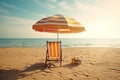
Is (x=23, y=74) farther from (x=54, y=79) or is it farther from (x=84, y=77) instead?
(x=84, y=77)

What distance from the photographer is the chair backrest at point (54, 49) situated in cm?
559

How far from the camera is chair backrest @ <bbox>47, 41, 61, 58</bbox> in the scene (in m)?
5.59

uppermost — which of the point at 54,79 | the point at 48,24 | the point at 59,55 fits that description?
the point at 48,24

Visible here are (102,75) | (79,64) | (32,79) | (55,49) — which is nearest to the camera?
(32,79)

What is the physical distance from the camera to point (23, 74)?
183 inches

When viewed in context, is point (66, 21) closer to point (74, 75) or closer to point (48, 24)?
point (48, 24)

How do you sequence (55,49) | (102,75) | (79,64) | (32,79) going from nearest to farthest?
1. (32,79)
2. (102,75)
3. (55,49)
4. (79,64)

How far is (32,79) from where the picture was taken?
418 cm

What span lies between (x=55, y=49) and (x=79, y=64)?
63.2 inches

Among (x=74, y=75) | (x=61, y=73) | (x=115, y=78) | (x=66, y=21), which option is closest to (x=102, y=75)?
(x=115, y=78)

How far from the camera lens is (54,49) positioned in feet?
18.4

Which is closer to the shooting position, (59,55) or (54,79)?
(54,79)

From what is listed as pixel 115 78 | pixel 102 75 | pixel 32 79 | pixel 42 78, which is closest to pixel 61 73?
pixel 42 78

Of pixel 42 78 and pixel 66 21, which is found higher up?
pixel 66 21
